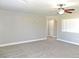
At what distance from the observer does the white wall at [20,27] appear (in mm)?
5445

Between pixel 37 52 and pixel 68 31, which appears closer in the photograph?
pixel 37 52

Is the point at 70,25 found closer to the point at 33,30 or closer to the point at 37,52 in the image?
the point at 33,30

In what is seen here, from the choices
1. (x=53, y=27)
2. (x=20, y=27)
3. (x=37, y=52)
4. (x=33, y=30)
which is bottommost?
(x=37, y=52)

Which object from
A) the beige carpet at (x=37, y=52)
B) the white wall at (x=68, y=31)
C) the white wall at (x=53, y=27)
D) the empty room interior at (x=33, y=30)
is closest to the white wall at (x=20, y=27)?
the empty room interior at (x=33, y=30)

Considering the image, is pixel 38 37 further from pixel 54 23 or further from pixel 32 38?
pixel 54 23

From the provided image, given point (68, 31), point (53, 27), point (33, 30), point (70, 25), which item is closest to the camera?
point (70, 25)

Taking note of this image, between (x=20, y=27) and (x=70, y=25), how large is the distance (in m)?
3.63

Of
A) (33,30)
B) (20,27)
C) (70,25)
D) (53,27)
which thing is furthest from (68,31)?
(20,27)

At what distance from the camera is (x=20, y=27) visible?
6219mm

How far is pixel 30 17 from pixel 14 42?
87.5 inches

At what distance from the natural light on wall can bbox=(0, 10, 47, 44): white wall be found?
5.88 ft

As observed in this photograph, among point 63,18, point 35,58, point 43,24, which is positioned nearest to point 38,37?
point 43,24

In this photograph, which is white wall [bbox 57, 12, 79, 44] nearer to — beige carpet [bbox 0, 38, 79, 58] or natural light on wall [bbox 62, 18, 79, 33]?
natural light on wall [bbox 62, 18, 79, 33]

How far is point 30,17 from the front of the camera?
681 centimetres
